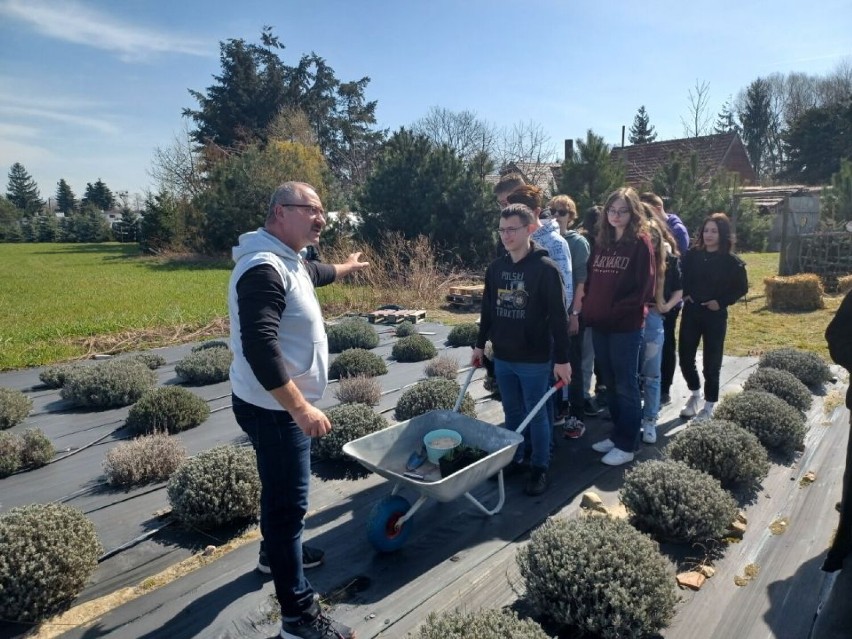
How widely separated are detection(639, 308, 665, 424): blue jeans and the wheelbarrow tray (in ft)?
5.94

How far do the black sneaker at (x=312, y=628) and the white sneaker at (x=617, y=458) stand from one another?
7.74 ft

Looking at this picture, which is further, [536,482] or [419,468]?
[536,482]

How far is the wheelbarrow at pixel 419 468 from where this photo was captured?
2.73m

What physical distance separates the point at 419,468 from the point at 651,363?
224cm

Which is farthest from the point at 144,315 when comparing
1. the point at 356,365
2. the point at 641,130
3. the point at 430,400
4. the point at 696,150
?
the point at 641,130

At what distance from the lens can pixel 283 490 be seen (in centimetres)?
217

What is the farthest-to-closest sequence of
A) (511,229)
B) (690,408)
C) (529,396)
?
(690,408)
(529,396)
(511,229)

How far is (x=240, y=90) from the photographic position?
32.9m

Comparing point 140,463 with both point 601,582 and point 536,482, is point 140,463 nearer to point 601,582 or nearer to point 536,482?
point 536,482

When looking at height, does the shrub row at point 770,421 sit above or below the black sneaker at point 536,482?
above

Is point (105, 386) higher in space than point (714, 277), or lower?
lower

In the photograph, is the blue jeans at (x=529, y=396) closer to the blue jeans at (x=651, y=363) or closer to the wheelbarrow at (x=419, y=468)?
the wheelbarrow at (x=419, y=468)

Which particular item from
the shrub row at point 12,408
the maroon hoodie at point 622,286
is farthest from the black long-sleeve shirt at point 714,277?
the shrub row at point 12,408

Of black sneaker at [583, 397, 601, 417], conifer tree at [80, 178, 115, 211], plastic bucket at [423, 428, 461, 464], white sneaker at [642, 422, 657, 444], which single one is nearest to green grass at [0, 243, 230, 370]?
black sneaker at [583, 397, 601, 417]
